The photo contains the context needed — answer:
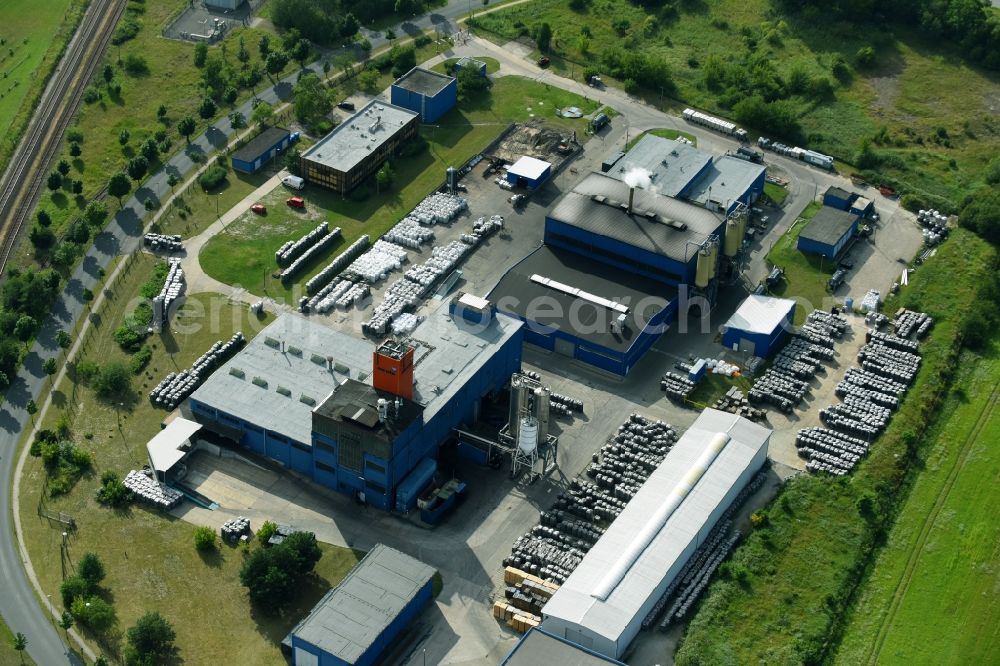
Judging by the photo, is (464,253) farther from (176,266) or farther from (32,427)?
(32,427)

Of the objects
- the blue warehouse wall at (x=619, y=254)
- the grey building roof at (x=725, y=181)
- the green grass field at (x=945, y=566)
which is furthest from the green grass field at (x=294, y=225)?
the green grass field at (x=945, y=566)

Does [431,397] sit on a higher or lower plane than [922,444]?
higher

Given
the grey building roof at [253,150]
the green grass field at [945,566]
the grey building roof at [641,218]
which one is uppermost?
the grey building roof at [641,218]

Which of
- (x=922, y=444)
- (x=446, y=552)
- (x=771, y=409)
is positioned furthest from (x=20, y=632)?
(x=922, y=444)

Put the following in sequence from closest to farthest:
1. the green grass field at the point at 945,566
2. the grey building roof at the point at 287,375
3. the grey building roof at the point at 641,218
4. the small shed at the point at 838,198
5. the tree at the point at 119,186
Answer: the green grass field at the point at 945,566, the grey building roof at the point at 287,375, the grey building roof at the point at 641,218, the tree at the point at 119,186, the small shed at the point at 838,198

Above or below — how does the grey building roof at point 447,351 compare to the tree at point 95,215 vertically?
above

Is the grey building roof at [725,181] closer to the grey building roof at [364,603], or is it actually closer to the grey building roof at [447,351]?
the grey building roof at [447,351]
